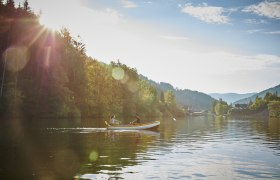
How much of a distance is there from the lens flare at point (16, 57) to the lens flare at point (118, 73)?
188 ft

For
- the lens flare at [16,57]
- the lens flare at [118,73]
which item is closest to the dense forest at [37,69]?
the lens flare at [16,57]

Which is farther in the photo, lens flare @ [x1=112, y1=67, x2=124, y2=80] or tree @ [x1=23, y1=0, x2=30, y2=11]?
lens flare @ [x1=112, y1=67, x2=124, y2=80]

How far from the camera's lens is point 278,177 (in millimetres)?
18906

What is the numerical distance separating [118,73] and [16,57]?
6473 cm

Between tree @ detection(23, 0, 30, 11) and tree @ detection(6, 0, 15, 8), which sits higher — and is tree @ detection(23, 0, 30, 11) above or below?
above

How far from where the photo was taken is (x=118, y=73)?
13825 centimetres

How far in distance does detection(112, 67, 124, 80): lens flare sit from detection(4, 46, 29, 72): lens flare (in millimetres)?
57243

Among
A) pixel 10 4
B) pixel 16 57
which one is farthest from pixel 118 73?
pixel 16 57

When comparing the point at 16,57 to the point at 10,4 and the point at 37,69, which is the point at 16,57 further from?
the point at 10,4

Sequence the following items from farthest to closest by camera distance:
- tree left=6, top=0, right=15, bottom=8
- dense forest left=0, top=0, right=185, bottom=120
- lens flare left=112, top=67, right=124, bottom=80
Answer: lens flare left=112, top=67, right=124, bottom=80 → tree left=6, top=0, right=15, bottom=8 → dense forest left=0, top=0, right=185, bottom=120

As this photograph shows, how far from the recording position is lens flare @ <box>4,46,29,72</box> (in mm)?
74125

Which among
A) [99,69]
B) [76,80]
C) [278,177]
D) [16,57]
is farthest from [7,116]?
[278,177]

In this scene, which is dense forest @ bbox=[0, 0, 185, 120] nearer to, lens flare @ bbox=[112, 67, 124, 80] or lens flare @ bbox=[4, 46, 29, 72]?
lens flare @ bbox=[4, 46, 29, 72]

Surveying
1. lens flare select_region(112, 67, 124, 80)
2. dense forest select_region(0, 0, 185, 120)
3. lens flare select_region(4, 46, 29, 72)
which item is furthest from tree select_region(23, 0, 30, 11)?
lens flare select_region(112, 67, 124, 80)
